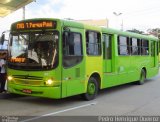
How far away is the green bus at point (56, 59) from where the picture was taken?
34.6 ft

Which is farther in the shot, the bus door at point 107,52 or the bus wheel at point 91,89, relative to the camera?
the bus door at point 107,52

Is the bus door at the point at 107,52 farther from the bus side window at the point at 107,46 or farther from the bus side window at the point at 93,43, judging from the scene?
the bus side window at the point at 93,43

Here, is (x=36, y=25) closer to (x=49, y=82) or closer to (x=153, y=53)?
(x=49, y=82)

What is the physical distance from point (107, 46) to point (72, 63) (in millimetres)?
3146

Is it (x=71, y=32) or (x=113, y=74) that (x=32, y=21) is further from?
(x=113, y=74)

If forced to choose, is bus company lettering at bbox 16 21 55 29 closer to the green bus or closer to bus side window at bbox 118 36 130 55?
the green bus

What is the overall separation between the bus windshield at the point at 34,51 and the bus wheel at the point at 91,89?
81.4 inches

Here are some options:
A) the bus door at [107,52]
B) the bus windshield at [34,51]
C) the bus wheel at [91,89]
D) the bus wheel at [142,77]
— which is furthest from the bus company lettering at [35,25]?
the bus wheel at [142,77]

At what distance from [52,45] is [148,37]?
375 inches

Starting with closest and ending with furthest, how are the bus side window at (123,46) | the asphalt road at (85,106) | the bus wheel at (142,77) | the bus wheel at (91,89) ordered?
the asphalt road at (85,106), the bus wheel at (91,89), the bus side window at (123,46), the bus wheel at (142,77)

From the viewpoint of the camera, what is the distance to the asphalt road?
9.73 metres

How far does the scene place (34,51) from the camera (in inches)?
426

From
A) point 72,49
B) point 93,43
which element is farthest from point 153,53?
point 72,49

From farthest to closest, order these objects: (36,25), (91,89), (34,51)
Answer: (91,89)
(36,25)
(34,51)
